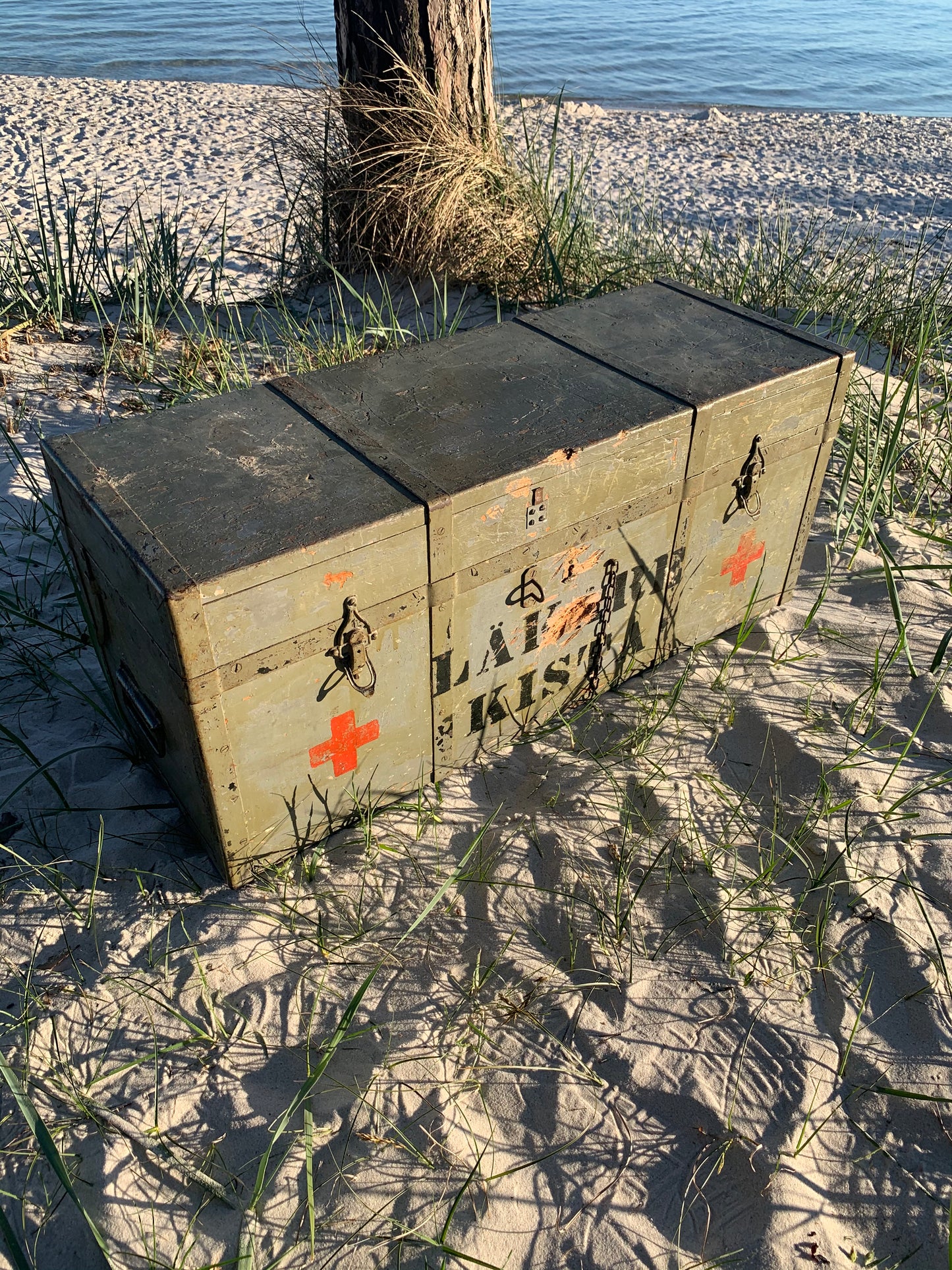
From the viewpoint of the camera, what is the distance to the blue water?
14.6 metres

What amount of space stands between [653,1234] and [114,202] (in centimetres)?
946

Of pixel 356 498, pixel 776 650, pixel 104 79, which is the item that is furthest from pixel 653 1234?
pixel 104 79

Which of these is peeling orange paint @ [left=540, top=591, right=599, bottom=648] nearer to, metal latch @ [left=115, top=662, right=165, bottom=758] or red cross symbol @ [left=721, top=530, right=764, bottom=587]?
red cross symbol @ [left=721, top=530, right=764, bottom=587]

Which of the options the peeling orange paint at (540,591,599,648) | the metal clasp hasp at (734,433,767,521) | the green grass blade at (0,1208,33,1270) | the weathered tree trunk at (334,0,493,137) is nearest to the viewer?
the green grass blade at (0,1208,33,1270)

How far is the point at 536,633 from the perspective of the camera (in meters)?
2.61

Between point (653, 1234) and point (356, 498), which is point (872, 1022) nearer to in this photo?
point (653, 1234)

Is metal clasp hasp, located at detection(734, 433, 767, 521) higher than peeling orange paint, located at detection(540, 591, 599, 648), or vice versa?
metal clasp hasp, located at detection(734, 433, 767, 521)

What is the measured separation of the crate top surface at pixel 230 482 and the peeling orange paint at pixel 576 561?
1.67 ft

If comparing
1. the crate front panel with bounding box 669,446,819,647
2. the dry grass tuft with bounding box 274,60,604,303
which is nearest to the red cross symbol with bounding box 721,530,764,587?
the crate front panel with bounding box 669,446,819,647

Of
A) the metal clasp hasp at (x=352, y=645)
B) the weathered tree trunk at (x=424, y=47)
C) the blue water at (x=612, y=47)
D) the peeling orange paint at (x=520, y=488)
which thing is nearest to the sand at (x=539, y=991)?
the metal clasp hasp at (x=352, y=645)

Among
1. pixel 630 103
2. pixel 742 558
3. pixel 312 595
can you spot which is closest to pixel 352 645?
pixel 312 595

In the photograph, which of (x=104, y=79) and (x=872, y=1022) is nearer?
(x=872, y=1022)

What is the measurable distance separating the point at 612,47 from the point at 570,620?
1755 cm

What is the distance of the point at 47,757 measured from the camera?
8.82 ft
